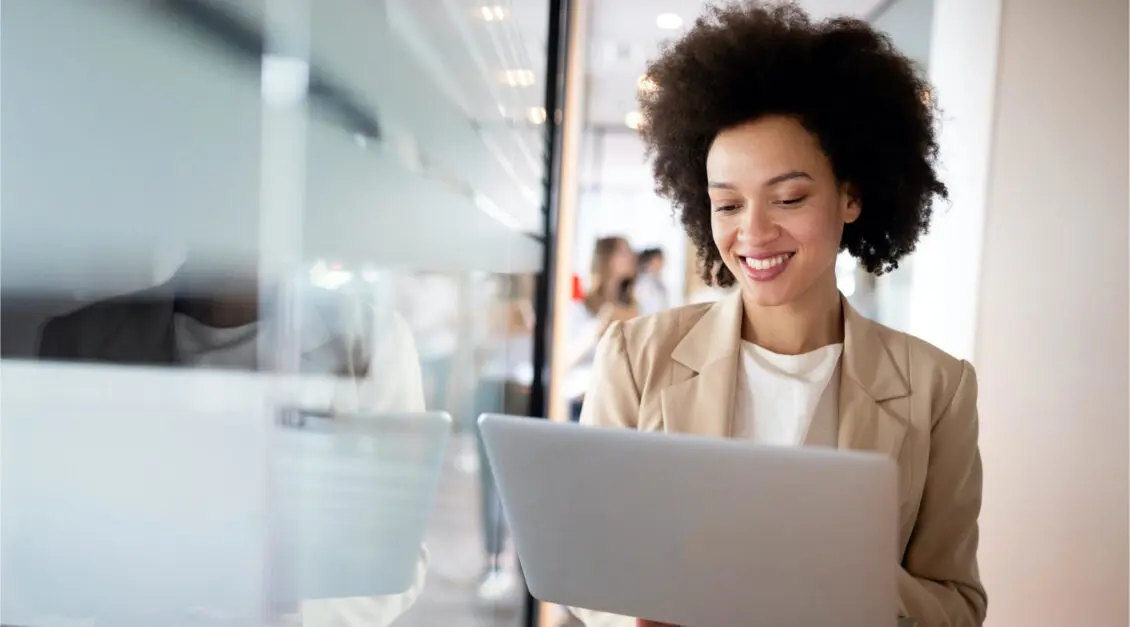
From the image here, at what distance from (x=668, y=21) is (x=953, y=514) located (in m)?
3.68

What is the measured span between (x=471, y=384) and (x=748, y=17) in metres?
1.08

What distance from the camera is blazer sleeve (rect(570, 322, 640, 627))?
127 cm

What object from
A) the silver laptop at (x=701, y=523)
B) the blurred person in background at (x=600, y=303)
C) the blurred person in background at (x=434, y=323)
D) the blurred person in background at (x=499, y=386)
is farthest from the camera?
the blurred person in background at (x=600, y=303)

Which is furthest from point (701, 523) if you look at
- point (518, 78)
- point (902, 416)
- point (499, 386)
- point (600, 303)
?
point (600, 303)

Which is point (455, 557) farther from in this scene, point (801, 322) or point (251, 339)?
point (251, 339)

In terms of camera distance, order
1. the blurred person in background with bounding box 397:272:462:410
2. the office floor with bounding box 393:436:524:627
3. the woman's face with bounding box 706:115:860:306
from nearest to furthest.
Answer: the woman's face with bounding box 706:115:860:306 → the blurred person in background with bounding box 397:272:462:410 → the office floor with bounding box 393:436:524:627

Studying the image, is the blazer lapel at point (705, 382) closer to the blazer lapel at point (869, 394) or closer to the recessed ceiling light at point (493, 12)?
the blazer lapel at point (869, 394)

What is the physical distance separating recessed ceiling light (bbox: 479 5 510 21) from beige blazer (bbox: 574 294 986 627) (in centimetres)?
107

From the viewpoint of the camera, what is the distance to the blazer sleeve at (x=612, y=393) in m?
1.27

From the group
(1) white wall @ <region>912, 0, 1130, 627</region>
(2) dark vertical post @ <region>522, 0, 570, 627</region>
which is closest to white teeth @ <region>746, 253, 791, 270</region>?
(1) white wall @ <region>912, 0, 1130, 627</region>

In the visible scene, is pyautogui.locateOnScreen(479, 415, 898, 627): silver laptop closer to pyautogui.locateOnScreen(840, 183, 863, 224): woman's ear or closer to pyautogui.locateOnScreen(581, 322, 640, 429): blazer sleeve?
pyautogui.locateOnScreen(581, 322, 640, 429): blazer sleeve

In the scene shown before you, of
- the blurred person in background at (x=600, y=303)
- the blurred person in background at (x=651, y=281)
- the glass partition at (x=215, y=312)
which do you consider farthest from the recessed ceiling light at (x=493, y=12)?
the blurred person in background at (x=651, y=281)

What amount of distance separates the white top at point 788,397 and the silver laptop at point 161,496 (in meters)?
0.63

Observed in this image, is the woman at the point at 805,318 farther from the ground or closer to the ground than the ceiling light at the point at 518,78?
closer to the ground
